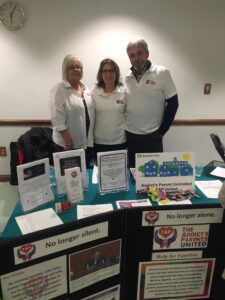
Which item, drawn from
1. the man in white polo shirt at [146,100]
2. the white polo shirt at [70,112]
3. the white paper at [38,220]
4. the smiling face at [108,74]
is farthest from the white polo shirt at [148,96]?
the white paper at [38,220]

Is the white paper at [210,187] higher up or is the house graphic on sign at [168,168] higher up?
the house graphic on sign at [168,168]

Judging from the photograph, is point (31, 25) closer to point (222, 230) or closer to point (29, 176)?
point (29, 176)

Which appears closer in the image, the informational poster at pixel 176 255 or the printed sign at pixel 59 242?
the printed sign at pixel 59 242

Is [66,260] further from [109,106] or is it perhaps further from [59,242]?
[109,106]

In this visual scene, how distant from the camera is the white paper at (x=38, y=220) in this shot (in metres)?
1.38

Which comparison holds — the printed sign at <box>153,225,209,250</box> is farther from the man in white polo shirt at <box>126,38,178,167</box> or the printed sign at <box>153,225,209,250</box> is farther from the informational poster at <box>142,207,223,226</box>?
the man in white polo shirt at <box>126,38,178,167</box>

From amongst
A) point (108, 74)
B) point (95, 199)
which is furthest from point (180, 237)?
point (108, 74)

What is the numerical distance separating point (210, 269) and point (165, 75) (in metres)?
1.61

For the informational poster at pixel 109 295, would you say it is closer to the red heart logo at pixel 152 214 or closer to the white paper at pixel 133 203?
the red heart logo at pixel 152 214

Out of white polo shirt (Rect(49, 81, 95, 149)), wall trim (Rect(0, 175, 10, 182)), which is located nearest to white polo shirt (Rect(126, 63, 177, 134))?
white polo shirt (Rect(49, 81, 95, 149))

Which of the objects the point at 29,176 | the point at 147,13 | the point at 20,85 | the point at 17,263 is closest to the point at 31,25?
the point at 20,85

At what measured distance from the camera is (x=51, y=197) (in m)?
1.61

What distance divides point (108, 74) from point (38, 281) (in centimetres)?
173

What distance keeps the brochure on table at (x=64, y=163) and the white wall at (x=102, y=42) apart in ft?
5.72
